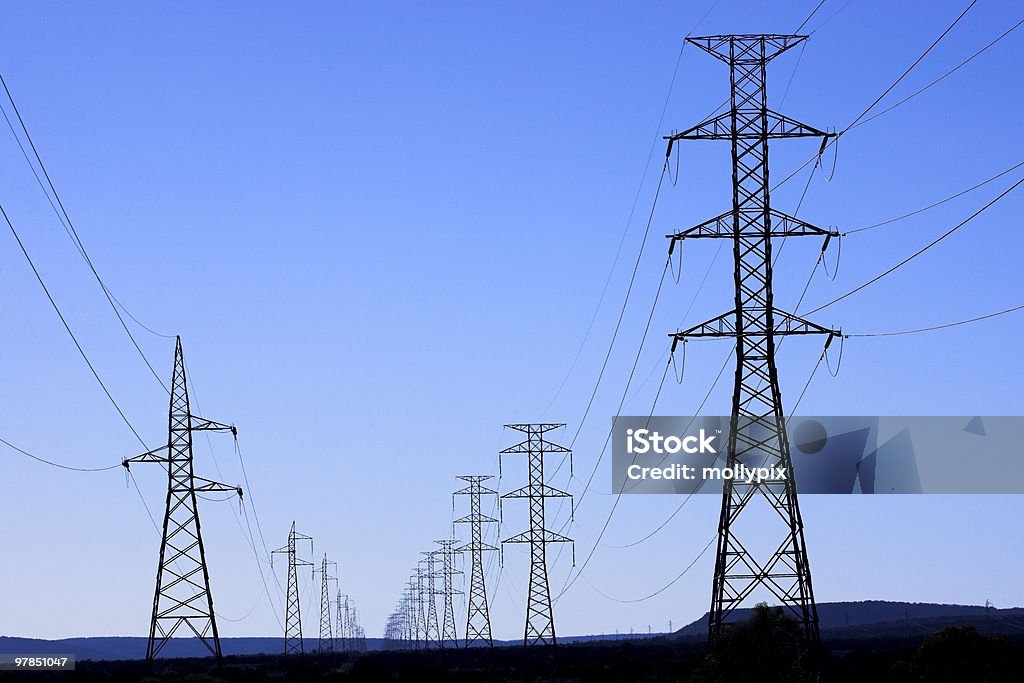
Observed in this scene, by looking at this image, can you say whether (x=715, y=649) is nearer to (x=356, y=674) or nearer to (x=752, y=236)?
(x=752, y=236)

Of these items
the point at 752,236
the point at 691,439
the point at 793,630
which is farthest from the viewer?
the point at 691,439

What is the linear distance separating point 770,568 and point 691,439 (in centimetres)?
1650

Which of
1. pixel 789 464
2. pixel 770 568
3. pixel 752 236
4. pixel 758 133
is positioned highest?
pixel 758 133

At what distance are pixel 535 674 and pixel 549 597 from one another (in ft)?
62.0

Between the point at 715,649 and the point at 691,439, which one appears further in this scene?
the point at 691,439

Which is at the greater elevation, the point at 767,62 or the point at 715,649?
the point at 767,62

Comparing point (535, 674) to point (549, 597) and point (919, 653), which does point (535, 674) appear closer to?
point (549, 597)

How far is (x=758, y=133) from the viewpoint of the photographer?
188 feet

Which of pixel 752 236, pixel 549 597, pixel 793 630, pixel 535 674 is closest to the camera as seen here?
pixel 793 630

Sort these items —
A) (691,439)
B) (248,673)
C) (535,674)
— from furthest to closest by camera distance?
1. (248,673)
2. (535,674)
3. (691,439)

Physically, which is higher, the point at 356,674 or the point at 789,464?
the point at 789,464

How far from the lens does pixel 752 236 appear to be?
5581cm

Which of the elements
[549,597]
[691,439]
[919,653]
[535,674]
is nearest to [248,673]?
[535,674]

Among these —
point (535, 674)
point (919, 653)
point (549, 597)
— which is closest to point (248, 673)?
point (535, 674)
